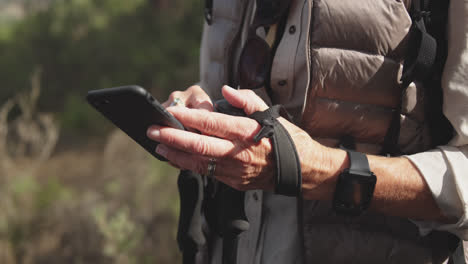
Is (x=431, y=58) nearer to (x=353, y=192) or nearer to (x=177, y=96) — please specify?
(x=353, y=192)

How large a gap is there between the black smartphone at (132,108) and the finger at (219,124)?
3cm

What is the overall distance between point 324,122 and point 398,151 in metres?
0.24

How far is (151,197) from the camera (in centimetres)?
402

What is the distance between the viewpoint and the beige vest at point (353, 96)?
3.34 ft

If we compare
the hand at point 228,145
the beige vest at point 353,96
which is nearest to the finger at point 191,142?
the hand at point 228,145

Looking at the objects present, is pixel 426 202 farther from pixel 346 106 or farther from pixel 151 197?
pixel 151 197

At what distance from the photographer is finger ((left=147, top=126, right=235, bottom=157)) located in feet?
2.96

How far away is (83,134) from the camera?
26.8 feet

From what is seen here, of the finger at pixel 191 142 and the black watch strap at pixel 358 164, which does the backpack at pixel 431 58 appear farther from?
the finger at pixel 191 142

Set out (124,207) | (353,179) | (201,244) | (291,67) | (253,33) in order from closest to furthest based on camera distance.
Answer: (353,179) → (291,67) → (253,33) → (201,244) → (124,207)

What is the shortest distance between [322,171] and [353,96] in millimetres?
251

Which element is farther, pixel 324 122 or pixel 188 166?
pixel 324 122

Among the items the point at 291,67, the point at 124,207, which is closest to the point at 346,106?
the point at 291,67

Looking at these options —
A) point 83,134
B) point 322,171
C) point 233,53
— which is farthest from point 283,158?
point 83,134
